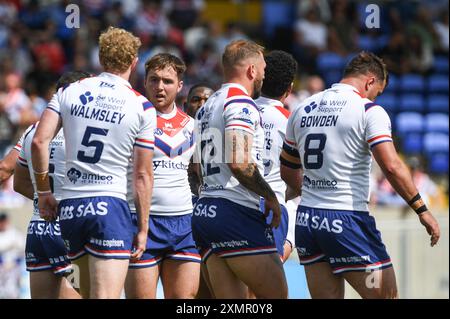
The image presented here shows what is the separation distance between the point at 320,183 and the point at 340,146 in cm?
31

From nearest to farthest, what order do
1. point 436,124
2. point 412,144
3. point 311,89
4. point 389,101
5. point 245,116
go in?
point 245,116, point 311,89, point 412,144, point 436,124, point 389,101

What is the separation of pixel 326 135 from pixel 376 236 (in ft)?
2.71

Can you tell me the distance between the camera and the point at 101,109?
6754 millimetres

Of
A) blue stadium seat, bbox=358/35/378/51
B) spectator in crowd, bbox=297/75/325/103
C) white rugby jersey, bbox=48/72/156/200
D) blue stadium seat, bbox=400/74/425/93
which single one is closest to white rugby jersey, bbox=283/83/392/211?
white rugby jersey, bbox=48/72/156/200

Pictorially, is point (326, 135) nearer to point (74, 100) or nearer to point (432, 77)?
point (74, 100)

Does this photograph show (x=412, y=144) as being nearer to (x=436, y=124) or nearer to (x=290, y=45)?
(x=436, y=124)

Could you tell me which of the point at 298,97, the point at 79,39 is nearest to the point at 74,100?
the point at 298,97

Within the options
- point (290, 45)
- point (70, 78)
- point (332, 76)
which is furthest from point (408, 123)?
point (70, 78)

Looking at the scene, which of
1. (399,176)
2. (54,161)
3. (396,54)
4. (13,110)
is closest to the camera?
(399,176)

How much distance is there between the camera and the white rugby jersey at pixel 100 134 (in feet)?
22.1

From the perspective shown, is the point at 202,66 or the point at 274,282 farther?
the point at 202,66

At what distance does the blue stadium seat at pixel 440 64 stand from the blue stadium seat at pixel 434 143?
2287mm

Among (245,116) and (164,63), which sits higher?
(164,63)
